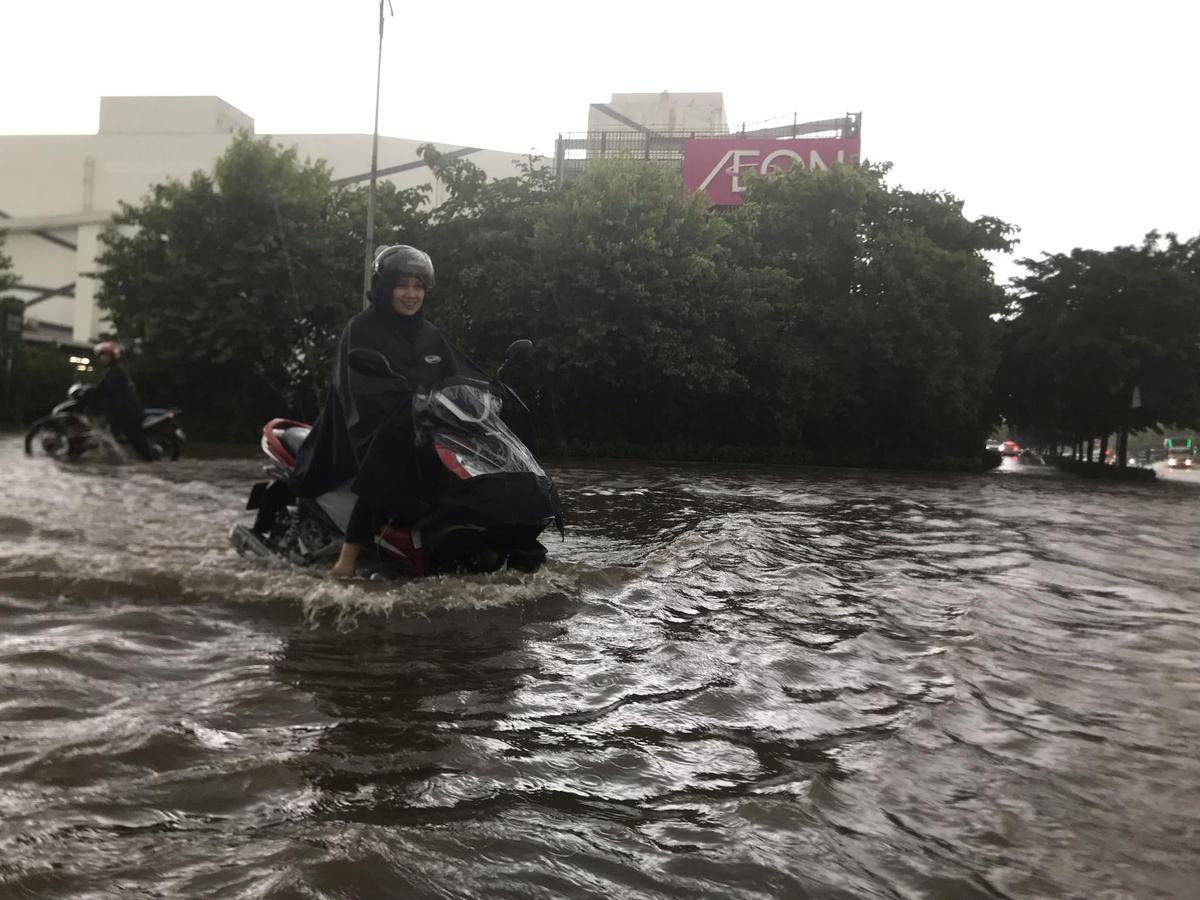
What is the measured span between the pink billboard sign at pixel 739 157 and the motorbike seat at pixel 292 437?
3371cm

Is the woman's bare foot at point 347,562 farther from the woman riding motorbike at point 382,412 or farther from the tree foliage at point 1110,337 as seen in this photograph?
the tree foliage at point 1110,337

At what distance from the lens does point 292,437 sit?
5.61 metres

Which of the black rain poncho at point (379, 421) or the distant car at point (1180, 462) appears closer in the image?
A: the black rain poncho at point (379, 421)

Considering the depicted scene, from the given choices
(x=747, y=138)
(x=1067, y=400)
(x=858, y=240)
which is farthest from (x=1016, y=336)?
(x=747, y=138)

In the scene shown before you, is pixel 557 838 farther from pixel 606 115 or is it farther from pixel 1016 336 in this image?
pixel 606 115

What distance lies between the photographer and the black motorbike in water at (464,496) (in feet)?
14.4

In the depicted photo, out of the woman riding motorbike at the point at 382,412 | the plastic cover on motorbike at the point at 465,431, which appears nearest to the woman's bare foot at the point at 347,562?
the woman riding motorbike at the point at 382,412

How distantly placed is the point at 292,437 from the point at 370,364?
135 centimetres

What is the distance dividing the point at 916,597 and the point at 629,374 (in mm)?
18314

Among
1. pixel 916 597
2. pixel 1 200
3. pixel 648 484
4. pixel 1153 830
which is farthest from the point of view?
pixel 1 200

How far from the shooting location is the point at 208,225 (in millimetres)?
24281

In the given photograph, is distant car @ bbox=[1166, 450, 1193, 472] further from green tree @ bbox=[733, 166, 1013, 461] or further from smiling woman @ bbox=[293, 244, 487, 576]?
smiling woman @ bbox=[293, 244, 487, 576]

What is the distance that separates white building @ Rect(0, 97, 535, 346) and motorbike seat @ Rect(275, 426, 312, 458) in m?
41.9

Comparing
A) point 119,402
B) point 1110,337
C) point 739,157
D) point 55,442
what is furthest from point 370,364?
point 739,157
